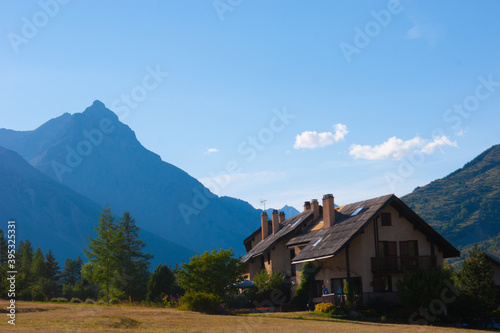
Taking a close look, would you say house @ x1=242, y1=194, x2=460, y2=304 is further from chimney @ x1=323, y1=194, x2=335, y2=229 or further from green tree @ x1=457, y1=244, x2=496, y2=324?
green tree @ x1=457, y1=244, x2=496, y2=324

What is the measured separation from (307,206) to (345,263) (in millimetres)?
17864

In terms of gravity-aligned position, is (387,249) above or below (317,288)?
above

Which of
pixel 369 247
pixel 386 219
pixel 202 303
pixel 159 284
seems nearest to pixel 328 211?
pixel 386 219

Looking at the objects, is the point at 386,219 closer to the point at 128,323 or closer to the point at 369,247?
the point at 369,247

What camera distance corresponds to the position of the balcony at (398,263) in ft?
125

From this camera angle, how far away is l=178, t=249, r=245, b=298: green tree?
119ft

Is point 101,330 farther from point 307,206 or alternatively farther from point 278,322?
point 307,206

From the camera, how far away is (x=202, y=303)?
3294cm

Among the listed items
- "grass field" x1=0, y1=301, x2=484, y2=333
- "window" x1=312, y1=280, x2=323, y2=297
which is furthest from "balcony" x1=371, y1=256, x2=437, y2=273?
"grass field" x1=0, y1=301, x2=484, y2=333

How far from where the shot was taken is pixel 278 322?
28094mm

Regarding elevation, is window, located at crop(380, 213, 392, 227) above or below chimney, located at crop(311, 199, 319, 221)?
below

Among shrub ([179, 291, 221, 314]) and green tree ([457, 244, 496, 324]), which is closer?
shrub ([179, 291, 221, 314])

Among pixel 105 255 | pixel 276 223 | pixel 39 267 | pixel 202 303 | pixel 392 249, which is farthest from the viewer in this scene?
pixel 39 267

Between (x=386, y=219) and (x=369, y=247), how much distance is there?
278 cm
